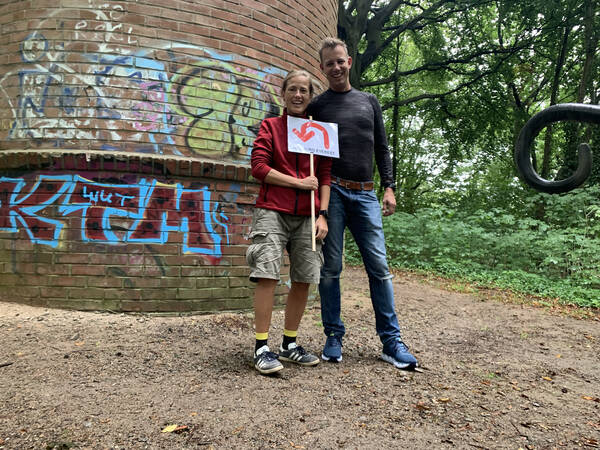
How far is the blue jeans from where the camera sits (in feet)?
9.51

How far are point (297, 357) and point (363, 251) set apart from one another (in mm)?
875

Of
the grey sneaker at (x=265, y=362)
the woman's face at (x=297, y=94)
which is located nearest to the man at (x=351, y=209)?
the woman's face at (x=297, y=94)

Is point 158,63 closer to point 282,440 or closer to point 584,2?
point 282,440

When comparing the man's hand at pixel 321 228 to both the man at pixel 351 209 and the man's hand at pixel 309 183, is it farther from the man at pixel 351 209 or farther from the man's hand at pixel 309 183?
the man's hand at pixel 309 183

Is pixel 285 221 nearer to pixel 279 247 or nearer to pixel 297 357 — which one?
pixel 279 247

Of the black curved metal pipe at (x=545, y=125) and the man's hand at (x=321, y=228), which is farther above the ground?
the black curved metal pipe at (x=545, y=125)

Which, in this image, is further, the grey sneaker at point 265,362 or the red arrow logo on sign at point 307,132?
the red arrow logo on sign at point 307,132

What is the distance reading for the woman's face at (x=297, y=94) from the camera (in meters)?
2.72

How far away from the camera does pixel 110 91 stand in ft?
12.4

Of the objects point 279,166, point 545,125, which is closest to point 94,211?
point 279,166

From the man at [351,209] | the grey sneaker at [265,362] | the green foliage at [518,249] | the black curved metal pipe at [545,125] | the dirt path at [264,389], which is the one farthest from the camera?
the green foliage at [518,249]

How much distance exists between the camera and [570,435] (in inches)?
76.7

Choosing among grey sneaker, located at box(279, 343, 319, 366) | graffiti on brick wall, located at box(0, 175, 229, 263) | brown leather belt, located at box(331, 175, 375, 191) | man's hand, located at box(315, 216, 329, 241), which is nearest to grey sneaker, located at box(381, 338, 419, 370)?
grey sneaker, located at box(279, 343, 319, 366)

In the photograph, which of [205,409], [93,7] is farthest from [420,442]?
[93,7]
